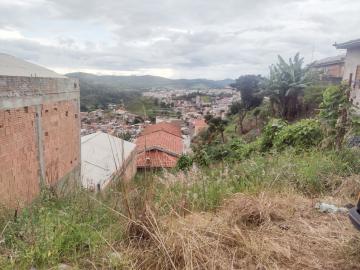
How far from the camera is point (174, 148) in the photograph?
20766 mm

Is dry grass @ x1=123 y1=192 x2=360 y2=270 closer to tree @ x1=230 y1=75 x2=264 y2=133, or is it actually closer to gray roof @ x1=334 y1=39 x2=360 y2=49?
gray roof @ x1=334 y1=39 x2=360 y2=49

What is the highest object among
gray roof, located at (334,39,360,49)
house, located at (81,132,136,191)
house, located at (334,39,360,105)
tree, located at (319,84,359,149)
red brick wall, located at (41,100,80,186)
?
gray roof, located at (334,39,360,49)

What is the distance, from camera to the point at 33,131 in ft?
21.6

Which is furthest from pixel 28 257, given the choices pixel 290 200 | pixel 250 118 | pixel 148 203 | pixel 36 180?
pixel 250 118

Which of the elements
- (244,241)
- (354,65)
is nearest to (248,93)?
(354,65)

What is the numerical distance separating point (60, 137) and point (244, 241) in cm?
718

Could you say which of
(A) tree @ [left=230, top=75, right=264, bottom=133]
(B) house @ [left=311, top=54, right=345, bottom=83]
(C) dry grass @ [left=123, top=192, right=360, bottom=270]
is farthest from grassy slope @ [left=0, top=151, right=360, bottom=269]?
(B) house @ [left=311, top=54, right=345, bottom=83]

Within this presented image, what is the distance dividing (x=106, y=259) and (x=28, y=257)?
1.69 feet

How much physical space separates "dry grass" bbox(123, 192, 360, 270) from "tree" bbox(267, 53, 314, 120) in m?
14.7

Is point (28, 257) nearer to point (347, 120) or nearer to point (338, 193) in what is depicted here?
point (338, 193)

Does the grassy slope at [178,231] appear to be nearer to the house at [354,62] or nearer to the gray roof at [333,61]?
the house at [354,62]

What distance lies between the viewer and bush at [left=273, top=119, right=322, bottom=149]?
22.7 feet

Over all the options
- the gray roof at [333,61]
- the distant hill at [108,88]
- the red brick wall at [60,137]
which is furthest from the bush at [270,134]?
the gray roof at [333,61]

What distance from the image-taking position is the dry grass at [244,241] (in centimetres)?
205
